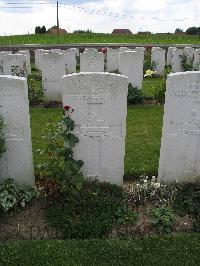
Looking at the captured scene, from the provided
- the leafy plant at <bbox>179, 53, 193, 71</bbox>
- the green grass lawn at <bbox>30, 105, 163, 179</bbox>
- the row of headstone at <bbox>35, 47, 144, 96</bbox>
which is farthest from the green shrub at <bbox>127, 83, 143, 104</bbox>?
the leafy plant at <bbox>179, 53, 193, 71</bbox>

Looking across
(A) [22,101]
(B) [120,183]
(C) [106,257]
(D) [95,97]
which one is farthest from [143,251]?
(A) [22,101]

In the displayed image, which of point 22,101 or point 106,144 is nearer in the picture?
point 22,101

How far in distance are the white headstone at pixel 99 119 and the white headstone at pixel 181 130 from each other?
0.70m

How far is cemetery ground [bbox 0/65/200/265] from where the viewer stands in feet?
15.3

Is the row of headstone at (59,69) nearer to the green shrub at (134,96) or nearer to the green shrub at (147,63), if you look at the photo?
the green shrub at (134,96)

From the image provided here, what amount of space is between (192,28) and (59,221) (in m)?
45.5

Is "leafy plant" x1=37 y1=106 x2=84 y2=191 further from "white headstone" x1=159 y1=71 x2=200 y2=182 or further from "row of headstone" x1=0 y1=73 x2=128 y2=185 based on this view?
"white headstone" x1=159 y1=71 x2=200 y2=182

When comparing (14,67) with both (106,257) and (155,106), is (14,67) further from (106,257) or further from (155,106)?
(106,257)

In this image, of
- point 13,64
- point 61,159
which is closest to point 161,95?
point 13,64

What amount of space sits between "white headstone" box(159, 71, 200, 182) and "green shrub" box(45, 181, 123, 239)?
1.08 meters

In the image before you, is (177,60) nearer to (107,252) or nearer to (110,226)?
(110,226)

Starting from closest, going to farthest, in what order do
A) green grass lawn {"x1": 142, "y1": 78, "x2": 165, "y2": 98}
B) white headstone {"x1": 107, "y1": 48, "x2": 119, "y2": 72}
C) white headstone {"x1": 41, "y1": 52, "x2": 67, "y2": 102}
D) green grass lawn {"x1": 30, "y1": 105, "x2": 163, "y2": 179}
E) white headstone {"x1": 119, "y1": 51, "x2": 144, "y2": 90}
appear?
green grass lawn {"x1": 30, "y1": 105, "x2": 163, "y2": 179} < white headstone {"x1": 41, "y1": 52, "x2": 67, "y2": 102} < white headstone {"x1": 119, "y1": 51, "x2": 144, "y2": 90} < green grass lawn {"x1": 142, "y1": 78, "x2": 165, "y2": 98} < white headstone {"x1": 107, "y1": 48, "x2": 119, "y2": 72}

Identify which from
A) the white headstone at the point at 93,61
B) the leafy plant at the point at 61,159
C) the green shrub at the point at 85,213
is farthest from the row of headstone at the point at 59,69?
the green shrub at the point at 85,213

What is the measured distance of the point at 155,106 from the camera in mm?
11148
